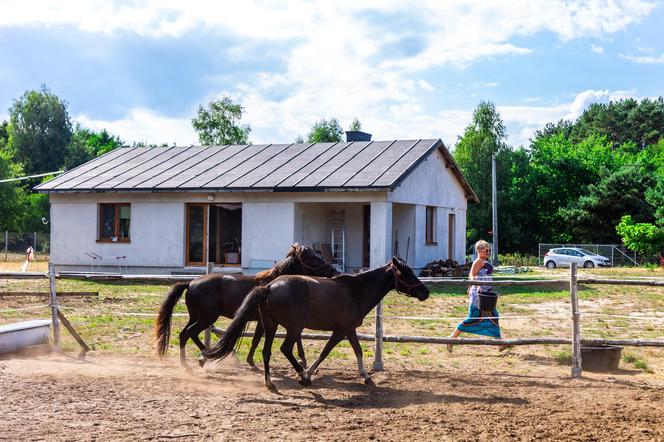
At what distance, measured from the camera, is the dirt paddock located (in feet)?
20.7

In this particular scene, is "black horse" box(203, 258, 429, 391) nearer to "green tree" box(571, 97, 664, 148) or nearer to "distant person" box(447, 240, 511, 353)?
"distant person" box(447, 240, 511, 353)

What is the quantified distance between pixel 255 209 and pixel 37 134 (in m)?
49.8

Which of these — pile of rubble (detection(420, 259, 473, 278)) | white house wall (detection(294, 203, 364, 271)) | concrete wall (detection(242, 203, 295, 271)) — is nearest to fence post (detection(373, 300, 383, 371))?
concrete wall (detection(242, 203, 295, 271))

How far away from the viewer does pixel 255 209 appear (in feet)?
76.2

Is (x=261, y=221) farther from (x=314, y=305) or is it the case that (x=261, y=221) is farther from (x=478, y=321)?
(x=314, y=305)

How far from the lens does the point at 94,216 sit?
25141 millimetres

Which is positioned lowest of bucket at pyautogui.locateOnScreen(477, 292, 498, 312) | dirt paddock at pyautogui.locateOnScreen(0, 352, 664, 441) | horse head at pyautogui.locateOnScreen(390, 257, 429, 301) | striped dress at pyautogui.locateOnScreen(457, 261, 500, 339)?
dirt paddock at pyautogui.locateOnScreen(0, 352, 664, 441)

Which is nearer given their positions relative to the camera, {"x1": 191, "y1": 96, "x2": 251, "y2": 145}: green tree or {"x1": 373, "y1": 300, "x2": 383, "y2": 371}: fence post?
{"x1": 373, "y1": 300, "x2": 383, "y2": 371}: fence post

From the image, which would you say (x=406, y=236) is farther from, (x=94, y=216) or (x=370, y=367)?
(x=370, y=367)

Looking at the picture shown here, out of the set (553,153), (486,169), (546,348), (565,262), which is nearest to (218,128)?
(486,169)

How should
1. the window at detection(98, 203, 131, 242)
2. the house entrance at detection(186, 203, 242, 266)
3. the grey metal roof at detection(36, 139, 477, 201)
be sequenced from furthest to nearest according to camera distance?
1. the window at detection(98, 203, 131, 242)
2. the house entrance at detection(186, 203, 242, 266)
3. the grey metal roof at detection(36, 139, 477, 201)

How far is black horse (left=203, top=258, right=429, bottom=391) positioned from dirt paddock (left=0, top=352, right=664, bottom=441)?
422 millimetres

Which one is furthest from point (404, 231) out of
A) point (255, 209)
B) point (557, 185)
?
point (557, 185)

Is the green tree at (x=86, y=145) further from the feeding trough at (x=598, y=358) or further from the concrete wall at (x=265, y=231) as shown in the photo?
the feeding trough at (x=598, y=358)
